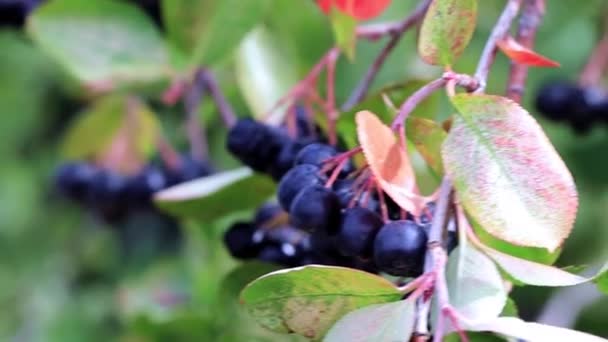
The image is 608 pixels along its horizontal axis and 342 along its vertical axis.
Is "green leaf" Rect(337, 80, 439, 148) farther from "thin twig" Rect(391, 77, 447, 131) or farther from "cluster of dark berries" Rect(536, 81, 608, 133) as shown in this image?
"cluster of dark berries" Rect(536, 81, 608, 133)

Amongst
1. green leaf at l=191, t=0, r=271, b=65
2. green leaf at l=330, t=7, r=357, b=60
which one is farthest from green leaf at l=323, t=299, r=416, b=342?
green leaf at l=191, t=0, r=271, b=65

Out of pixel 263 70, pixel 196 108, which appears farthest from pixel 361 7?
pixel 196 108

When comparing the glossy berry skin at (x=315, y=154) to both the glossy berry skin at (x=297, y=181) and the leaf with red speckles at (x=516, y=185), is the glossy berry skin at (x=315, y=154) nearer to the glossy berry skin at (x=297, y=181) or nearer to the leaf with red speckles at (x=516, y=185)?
the glossy berry skin at (x=297, y=181)

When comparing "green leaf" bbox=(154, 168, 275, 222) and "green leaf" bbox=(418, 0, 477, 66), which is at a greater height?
"green leaf" bbox=(418, 0, 477, 66)

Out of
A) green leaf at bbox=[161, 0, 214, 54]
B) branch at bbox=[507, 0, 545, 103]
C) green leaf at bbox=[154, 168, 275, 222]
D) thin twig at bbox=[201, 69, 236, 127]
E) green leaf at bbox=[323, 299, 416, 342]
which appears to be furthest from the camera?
thin twig at bbox=[201, 69, 236, 127]

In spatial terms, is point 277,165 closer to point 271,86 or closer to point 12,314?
point 271,86

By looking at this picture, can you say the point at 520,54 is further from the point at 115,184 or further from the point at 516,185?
the point at 115,184

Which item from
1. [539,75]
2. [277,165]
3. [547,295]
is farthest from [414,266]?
[547,295]
